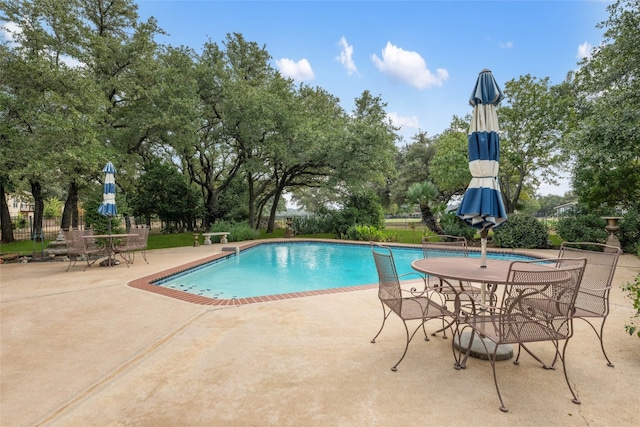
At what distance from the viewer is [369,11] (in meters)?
11.1

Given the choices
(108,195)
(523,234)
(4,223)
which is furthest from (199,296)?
(4,223)

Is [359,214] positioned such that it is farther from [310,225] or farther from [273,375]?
[273,375]

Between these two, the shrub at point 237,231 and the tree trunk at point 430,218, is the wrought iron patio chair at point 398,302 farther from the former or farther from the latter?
the shrub at point 237,231

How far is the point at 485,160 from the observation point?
3141 millimetres

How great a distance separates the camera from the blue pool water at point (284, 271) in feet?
23.4

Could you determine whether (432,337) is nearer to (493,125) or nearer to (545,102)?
(493,125)

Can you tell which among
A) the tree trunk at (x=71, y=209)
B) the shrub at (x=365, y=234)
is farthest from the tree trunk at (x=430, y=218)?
the tree trunk at (x=71, y=209)

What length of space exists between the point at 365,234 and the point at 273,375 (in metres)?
12.3

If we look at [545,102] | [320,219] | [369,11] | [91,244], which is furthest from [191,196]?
[545,102]

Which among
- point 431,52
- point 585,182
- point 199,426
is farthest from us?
point 585,182

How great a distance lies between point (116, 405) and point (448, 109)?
21146 millimetres

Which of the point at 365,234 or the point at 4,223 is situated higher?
the point at 4,223

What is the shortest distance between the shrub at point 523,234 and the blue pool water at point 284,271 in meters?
1.43

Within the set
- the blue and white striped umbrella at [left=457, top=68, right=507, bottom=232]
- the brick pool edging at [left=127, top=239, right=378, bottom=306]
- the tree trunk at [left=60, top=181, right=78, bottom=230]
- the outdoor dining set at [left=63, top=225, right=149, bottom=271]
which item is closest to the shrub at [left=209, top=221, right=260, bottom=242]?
the tree trunk at [left=60, top=181, right=78, bottom=230]
